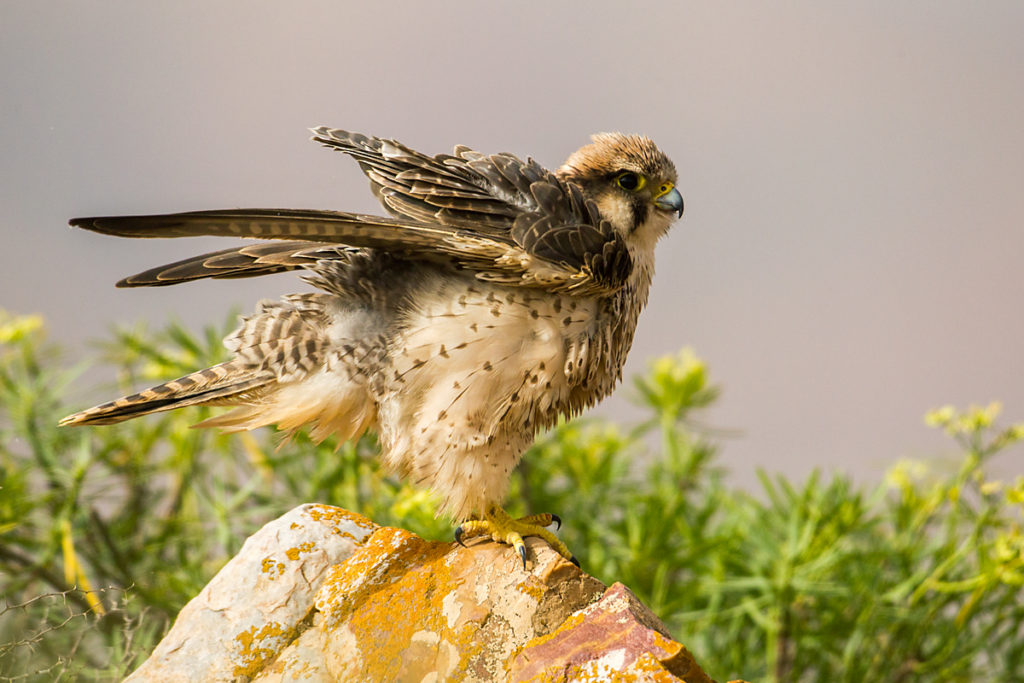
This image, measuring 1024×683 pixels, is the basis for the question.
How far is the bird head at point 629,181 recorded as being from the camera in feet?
6.14

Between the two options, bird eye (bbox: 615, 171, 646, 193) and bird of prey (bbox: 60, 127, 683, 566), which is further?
bird eye (bbox: 615, 171, 646, 193)

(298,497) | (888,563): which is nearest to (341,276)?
(298,497)

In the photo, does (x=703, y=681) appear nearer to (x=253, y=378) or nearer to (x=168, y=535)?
(x=253, y=378)

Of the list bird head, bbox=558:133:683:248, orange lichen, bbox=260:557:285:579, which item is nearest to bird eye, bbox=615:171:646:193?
bird head, bbox=558:133:683:248

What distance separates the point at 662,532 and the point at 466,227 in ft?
4.58

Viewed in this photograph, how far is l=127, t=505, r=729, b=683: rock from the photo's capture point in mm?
1576

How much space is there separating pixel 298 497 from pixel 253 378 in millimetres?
1214

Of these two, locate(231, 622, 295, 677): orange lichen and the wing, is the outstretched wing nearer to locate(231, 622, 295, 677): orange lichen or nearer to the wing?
the wing

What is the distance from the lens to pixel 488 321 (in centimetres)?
170

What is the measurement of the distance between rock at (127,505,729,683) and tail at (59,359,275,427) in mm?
345

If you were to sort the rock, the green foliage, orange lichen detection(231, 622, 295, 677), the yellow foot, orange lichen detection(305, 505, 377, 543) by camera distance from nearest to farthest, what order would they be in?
the rock < orange lichen detection(231, 622, 295, 677) < the yellow foot < orange lichen detection(305, 505, 377, 543) < the green foliage

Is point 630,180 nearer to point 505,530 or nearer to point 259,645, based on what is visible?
point 505,530

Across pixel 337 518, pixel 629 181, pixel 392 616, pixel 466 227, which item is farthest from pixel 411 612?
pixel 629 181

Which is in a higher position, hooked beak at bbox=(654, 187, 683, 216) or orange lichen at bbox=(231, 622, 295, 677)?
hooked beak at bbox=(654, 187, 683, 216)
